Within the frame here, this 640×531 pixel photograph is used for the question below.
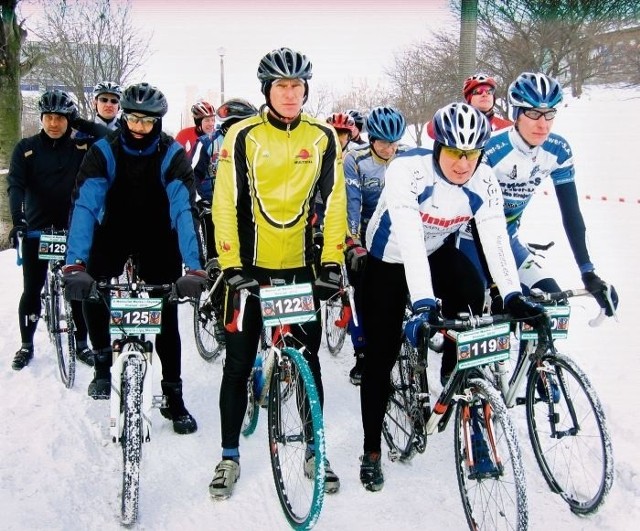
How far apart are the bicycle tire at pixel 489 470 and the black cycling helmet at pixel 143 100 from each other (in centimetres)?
252

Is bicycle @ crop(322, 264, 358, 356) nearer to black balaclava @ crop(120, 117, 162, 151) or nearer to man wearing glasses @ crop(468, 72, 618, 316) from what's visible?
man wearing glasses @ crop(468, 72, 618, 316)

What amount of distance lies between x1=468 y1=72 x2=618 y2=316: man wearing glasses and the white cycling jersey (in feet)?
2.09

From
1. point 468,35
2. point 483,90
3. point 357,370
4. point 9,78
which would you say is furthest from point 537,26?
point 357,370

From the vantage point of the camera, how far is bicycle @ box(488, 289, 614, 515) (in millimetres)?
3236

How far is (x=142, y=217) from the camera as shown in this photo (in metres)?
4.09

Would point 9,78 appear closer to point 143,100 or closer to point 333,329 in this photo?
point 333,329

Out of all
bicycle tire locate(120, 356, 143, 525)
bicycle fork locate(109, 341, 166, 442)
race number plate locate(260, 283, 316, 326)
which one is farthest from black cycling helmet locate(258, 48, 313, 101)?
bicycle tire locate(120, 356, 143, 525)

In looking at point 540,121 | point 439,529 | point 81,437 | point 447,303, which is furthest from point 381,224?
point 81,437

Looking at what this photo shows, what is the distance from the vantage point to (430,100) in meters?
28.9

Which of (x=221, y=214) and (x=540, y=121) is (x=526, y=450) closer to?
(x=540, y=121)

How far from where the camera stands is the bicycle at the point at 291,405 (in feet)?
10.5

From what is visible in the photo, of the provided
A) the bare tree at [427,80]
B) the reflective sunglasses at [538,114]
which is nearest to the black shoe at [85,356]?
the reflective sunglasses at [538,114]

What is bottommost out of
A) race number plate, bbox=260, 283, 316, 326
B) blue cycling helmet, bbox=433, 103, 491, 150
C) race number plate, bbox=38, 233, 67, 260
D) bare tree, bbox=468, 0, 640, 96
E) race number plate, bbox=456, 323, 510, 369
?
race number plate, bbox=456, 323, 510, 369

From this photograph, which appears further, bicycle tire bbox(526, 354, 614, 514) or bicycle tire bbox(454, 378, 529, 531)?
bicycle tire bbox(526, 354, 614, 514)
